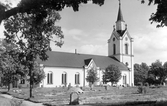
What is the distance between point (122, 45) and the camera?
Answer: 6725cm

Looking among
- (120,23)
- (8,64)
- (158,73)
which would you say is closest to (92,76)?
(120,23)

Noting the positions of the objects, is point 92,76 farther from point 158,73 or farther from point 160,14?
point 160,14

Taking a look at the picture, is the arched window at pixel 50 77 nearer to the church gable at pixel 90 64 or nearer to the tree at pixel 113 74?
the church gable at pixel 90 64

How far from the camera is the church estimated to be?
172ft

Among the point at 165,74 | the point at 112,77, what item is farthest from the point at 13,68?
the point at 165,74

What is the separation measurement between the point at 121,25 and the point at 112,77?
24.5 metres

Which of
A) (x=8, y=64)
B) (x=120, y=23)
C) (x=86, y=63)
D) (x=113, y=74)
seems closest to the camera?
(x=8, y=64)

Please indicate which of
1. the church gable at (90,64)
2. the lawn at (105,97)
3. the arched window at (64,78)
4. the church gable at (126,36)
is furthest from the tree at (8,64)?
the church gable at (126,36)

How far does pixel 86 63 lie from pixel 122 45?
15.7 meters

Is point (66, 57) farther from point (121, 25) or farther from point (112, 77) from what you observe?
point (121, 25)

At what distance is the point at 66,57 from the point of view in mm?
57719

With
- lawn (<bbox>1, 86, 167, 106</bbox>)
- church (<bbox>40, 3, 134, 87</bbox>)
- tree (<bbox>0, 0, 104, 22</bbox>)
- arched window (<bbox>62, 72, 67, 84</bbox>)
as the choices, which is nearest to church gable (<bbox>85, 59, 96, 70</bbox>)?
church (<bbox>40, 3, 134, 87</bbox>)

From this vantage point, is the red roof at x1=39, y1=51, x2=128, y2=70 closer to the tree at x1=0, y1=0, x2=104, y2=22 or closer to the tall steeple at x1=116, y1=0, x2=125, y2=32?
the tall steeple at x1=116, y1=0, x2=125, y2=32

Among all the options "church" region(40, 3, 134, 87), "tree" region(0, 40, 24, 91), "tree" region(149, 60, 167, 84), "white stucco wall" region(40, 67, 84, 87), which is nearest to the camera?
"tree" region(0, 40, 24, 91)
